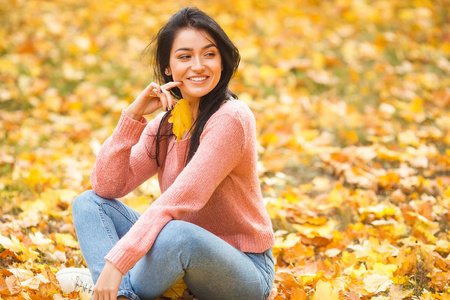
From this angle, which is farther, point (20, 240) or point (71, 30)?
point (71, 30)

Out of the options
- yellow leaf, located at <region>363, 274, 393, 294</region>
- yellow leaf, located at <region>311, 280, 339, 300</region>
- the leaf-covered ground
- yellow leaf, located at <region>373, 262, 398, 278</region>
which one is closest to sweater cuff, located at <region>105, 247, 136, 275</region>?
the leaf-covered ground

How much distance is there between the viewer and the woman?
1.60m

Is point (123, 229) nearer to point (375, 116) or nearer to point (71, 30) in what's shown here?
point (375, 116)

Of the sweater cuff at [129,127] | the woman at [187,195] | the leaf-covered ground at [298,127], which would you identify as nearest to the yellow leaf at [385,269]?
the leaf-covered ground at [298,127]

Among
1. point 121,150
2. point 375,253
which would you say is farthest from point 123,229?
point 375,253

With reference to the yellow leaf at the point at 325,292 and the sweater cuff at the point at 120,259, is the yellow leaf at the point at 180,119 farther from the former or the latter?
the yellow leaf at the point at 325,292

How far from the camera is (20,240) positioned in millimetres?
2158

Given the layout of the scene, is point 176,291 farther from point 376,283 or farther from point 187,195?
point 376,283

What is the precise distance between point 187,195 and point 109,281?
37 centimetres

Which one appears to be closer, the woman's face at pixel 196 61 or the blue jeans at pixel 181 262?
the blue jeans at pixel 181 262

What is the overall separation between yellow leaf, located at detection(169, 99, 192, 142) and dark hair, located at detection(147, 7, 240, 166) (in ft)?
0.13

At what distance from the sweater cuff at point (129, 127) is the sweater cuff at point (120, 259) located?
532 millimetres

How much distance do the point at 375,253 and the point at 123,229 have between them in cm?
110

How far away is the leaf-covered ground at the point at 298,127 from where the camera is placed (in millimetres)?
2076
